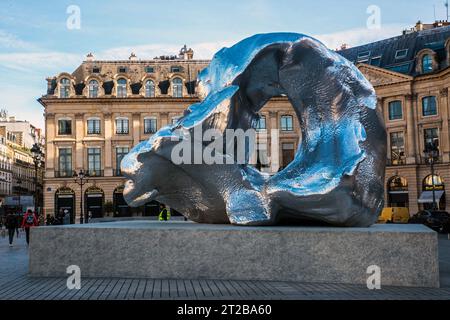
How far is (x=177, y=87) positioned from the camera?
54500 mm

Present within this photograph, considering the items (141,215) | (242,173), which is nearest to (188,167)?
(242,173)

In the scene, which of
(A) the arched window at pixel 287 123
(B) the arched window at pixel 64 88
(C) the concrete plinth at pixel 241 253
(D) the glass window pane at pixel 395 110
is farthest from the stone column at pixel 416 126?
(C) the concrete plinth at pixel 241 253

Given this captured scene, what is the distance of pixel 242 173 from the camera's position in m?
9.34

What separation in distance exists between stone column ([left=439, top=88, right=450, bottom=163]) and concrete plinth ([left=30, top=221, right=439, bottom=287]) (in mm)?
40787

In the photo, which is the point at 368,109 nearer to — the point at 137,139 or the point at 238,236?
the point at 238,236

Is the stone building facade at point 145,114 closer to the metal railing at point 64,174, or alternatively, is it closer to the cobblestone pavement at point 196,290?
the metal railing at point 64,174

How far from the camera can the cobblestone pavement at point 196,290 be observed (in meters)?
6.91

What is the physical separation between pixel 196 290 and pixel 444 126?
143 ft

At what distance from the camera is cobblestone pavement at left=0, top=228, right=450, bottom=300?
6.91 meters

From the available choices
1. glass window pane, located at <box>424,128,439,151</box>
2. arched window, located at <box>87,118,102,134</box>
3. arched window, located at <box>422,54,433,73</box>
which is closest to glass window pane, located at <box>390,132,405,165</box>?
glass window pane, located at <box>424,128,439,151</box>

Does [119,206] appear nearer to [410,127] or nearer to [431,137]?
[410,127]

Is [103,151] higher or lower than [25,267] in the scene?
higher

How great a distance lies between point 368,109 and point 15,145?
91351 mm

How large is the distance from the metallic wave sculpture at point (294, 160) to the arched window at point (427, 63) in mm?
41334
